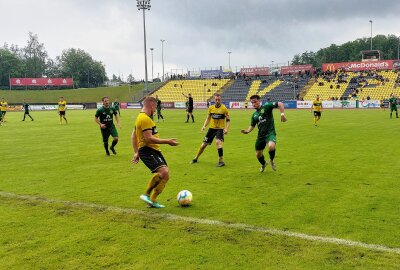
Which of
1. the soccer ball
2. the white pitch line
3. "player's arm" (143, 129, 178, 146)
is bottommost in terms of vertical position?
the white pitch line

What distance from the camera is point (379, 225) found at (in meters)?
6.00

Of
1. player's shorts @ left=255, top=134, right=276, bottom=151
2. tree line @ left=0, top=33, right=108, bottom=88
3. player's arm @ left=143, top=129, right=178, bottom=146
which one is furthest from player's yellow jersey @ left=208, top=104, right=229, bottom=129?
tree line @ left=0, top=33, right=108, bottom=88

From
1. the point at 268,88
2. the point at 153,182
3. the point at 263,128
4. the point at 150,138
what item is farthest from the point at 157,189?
the point at 268,88

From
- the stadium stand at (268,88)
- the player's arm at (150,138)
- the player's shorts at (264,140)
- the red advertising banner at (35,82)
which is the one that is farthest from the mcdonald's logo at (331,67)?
the red advertising banner at (35,82)

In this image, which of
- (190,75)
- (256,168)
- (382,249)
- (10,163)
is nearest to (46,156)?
(10,163)

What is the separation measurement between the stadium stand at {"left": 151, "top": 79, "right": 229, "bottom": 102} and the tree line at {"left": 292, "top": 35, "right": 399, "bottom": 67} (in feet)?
212

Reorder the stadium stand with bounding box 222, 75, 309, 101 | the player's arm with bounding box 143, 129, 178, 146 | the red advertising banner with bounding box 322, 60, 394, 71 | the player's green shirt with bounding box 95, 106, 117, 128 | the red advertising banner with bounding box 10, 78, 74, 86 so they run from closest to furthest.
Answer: the player's arm with bounding box 143, 129, 178, 146 < the player's green shirt with bounding box 95, 106, 117, 128 < the stadium stand with bounding box 222, 75, 309, 101 < the red advertising banner with bounding box 322, 60, 394, 71 < the red advertising banner with bounding box 10, 78, 74, 86

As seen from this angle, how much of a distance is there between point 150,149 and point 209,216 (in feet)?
5.46

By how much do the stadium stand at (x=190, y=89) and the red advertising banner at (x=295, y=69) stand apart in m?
11.1

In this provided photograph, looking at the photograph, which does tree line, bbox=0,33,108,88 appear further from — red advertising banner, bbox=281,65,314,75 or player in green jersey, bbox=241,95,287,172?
player in green jersey, bbox=241,95,287,172

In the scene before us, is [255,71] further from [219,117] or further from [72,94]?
[219,117]

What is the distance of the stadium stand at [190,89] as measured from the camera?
243ft

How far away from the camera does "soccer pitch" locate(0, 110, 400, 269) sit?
16.4ft

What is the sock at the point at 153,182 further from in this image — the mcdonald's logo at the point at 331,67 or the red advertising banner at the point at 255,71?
the red advertising banner at the point at 255,71
